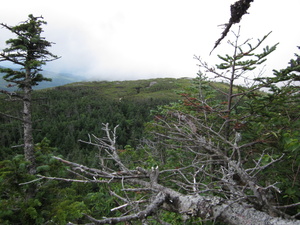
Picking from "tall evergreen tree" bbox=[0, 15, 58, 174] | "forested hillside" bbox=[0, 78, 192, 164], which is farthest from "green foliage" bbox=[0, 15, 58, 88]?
"forested hillside" bbox=[0, 78, 192, 164]

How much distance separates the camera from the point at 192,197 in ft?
6.77

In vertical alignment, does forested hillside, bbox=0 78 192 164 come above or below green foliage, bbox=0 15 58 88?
below

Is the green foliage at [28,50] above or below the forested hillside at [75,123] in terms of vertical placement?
above

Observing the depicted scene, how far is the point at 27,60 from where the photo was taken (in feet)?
30.5

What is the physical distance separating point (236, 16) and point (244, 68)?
11.2 ft

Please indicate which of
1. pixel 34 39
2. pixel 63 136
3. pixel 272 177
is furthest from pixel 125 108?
pixel 272 177

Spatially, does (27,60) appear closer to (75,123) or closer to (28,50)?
(28,50)

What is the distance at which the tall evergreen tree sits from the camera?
26.9ft

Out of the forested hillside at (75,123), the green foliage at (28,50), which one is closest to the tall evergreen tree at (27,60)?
the green foliage at (28,50)

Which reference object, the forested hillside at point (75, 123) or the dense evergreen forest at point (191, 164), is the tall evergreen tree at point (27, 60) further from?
the forested hillside at point (75, 123)

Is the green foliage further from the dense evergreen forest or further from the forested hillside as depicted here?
the forested hillside

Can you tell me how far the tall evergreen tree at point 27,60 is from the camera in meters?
8.20

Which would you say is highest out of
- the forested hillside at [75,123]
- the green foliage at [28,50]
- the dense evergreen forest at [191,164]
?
the green foliage at [28,50]

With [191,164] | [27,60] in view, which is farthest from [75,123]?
[191,164]
